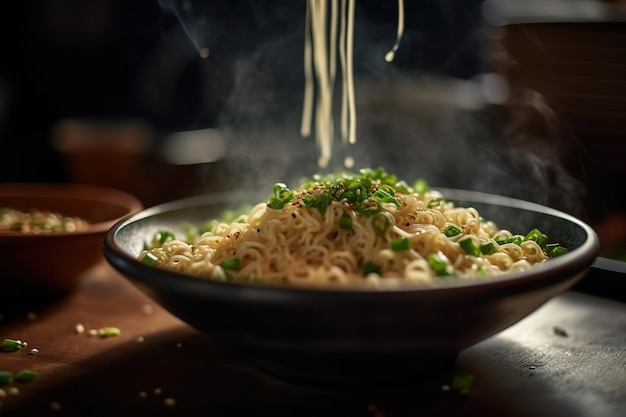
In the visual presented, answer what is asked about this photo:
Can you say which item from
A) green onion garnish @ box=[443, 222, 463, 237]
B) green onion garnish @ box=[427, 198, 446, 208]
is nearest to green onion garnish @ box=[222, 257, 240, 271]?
green onion garnish @ box=[443, 222, 463, 237]

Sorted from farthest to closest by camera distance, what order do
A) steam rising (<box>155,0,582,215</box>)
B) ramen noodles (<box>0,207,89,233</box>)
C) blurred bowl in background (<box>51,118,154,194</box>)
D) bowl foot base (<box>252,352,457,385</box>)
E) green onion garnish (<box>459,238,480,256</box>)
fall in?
blurred bowl in background (<box>51,118,154,194</box>) → steam rising (<box>155,0,582,215</box>) → ramen noodles (<box>0,207,89,233</box>) → green onion garnish (<box>459,238,480,256</box>) → bowl foot base (<box>252,352,457,385</box>)

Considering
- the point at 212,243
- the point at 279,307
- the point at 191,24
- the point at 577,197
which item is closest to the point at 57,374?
the point at 212,243

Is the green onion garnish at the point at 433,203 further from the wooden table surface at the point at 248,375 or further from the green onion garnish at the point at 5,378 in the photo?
the green onion garnish at the point at 5,378

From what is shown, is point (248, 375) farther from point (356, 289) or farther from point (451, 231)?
point (451, 231)

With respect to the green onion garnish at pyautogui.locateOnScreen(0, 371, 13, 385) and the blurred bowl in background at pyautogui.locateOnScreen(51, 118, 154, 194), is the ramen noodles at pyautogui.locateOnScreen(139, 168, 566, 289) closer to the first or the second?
the green onion garnish at pyautogui.locateOnScreen(0, 371, 13, 385)

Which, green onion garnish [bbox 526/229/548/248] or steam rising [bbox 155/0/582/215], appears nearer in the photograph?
green onion garnish [bbox 526/229/548/248]

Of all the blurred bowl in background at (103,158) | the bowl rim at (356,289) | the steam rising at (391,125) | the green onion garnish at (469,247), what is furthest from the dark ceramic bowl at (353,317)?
the blurred bowl in background at (103,158)

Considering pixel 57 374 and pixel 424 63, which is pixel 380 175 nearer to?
pixel 57 374

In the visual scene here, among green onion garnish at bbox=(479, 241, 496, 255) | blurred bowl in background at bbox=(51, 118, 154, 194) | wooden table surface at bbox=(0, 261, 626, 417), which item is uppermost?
blurred bowl in background at bbox=(51, 118, 154, 194)
